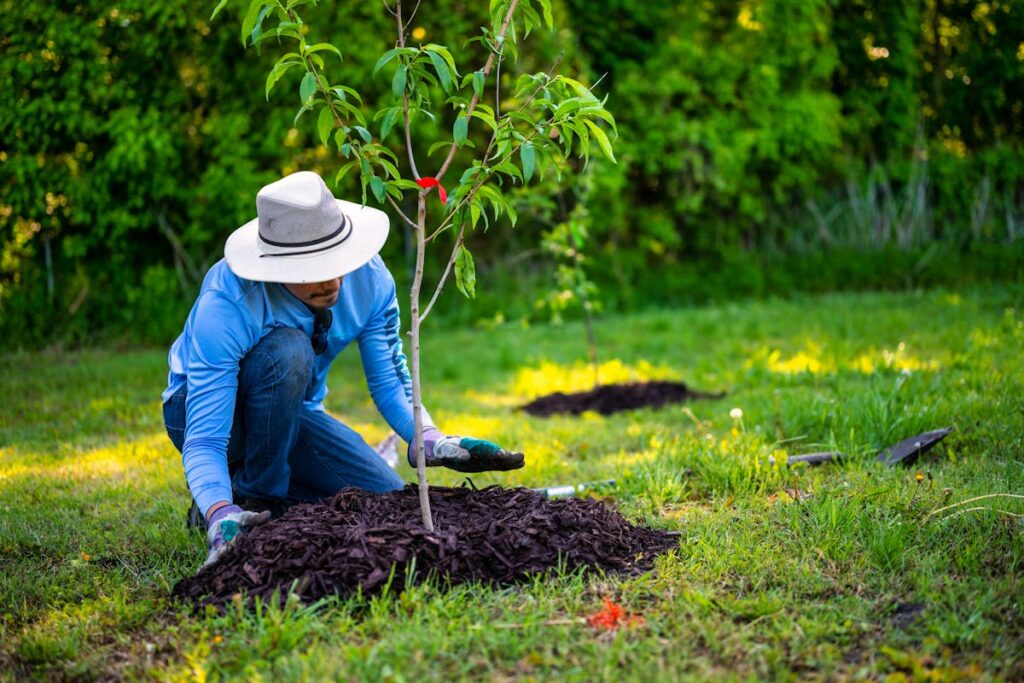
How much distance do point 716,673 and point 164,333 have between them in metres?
6.44

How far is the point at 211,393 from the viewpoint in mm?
2863

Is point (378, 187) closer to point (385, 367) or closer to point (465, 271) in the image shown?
point (465, 271)

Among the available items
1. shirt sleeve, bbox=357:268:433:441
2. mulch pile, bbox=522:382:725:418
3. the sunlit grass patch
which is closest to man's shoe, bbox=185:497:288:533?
shirt sleeve, bbox=357:268:433:441

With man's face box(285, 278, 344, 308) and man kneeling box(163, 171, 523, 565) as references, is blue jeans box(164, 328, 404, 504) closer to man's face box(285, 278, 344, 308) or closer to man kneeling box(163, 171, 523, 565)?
man kneeling box(163, 171, 523, 565)

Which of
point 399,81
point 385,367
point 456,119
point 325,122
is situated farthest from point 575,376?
point 399,81

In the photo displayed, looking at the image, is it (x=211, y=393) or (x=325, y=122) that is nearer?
(x=325, y=122)

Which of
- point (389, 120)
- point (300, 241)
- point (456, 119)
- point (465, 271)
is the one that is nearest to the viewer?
point (389, 120)

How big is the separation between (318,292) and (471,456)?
750 mm

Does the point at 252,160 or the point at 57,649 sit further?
the point at 252,160

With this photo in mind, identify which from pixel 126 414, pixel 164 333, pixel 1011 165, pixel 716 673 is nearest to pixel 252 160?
pixel 164 333

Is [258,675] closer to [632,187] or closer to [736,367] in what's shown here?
[736,367]

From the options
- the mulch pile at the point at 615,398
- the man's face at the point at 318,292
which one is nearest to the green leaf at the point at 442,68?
the man's face at the point at 318,292

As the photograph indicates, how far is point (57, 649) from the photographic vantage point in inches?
96.2

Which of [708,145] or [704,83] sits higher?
[704,83]
